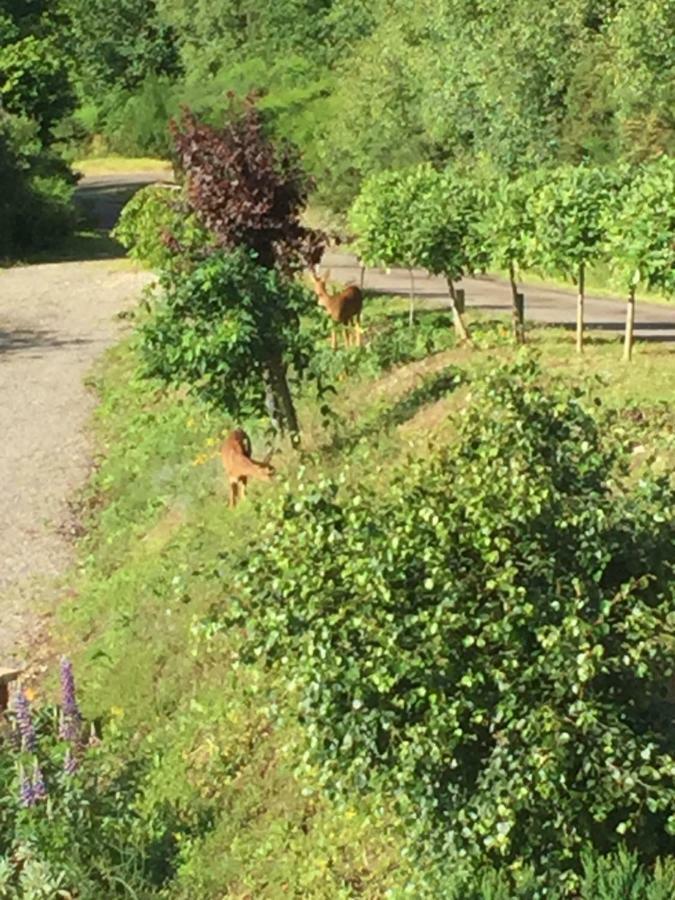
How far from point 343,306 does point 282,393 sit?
513 cm

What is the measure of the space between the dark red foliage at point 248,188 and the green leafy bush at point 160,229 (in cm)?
28

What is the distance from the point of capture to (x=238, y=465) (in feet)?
39.5

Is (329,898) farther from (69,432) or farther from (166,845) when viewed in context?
(69,432)

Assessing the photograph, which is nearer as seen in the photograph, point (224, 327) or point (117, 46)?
point (224, 327)

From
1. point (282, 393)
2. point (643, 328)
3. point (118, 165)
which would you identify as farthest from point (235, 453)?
point (118, 165)

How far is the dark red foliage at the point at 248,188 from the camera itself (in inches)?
516

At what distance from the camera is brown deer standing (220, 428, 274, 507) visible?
1194cm

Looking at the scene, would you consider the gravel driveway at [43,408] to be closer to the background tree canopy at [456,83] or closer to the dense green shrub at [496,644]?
the dense green shrub at [496,644]

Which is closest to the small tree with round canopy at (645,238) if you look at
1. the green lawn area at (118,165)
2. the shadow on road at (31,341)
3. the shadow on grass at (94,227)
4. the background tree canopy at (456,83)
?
the shadow on road at (31,341)

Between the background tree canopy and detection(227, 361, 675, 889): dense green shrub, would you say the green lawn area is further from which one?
detection(227, 361, 675, 889): dense green shrub

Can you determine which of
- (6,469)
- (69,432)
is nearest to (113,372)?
(69,432)

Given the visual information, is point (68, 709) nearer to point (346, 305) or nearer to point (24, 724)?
point (24, 724)

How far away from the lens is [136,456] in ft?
57.1

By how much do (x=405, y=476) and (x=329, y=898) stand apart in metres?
2.09
